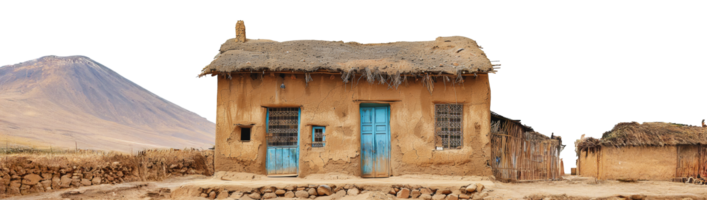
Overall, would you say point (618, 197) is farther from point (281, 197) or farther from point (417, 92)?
point (281, 197)

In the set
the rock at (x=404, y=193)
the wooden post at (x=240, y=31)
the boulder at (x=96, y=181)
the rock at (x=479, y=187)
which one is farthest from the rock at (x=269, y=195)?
the wooden post at (x=240, y=31)

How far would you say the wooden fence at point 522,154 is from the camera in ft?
45.4

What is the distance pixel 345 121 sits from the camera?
1281 cm

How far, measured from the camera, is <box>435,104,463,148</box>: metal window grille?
1291 centimetres

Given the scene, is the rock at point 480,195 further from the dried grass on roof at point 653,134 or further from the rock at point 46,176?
the rock at point 46,176

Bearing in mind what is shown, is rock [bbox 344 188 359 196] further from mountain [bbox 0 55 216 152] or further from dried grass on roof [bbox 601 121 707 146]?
mountain [bbox 0 55 216 152]

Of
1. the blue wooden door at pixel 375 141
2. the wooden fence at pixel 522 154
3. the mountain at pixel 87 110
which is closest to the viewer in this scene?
the blue wooden door at pixel 375 141

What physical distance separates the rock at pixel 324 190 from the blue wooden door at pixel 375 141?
136 centimetres

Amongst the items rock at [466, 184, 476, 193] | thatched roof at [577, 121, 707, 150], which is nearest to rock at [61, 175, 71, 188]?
rock at [466, 184, 476, 193]

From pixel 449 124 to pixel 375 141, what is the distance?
65.3 inches

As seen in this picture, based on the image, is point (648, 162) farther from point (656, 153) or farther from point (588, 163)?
point (588, 163)

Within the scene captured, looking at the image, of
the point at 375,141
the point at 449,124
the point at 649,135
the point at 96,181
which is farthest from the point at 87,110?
the point at 649,135

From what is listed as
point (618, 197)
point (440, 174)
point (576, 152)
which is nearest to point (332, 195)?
point (440, 174)

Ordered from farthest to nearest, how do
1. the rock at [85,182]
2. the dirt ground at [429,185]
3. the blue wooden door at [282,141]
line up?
the blue wooden door at [282,141]
the rock at [85,182]
the dirt ground at [429,185]
